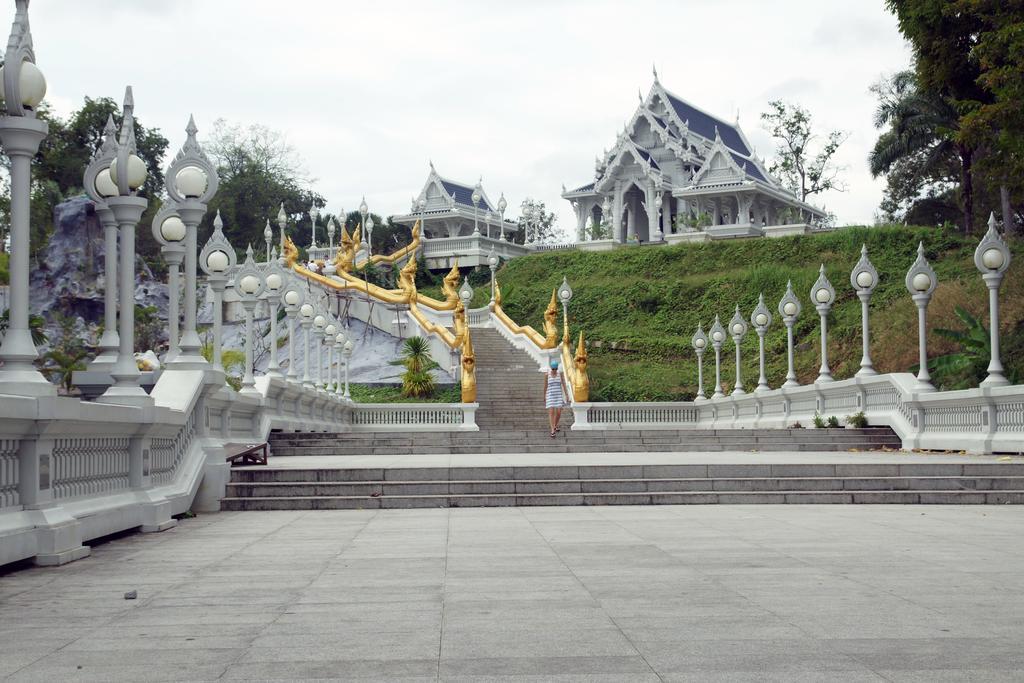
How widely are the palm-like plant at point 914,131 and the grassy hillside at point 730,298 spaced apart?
3.16 meters

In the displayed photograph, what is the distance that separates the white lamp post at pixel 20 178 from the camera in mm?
8820

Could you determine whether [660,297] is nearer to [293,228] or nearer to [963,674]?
[293,228]

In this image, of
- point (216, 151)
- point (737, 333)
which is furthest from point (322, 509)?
point (216, 151)

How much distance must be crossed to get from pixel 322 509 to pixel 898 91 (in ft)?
177

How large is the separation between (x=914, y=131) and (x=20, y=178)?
173 feet

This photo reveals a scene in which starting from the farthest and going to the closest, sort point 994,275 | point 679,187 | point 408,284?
point 679,187 < point 408,284 < point 994,275

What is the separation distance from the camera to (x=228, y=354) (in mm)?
49125

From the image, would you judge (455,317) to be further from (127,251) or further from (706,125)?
(706,125)

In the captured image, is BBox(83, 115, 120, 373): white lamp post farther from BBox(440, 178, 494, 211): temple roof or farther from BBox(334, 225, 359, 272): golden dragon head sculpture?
BBox(440, 178, 494, 211): temple roof

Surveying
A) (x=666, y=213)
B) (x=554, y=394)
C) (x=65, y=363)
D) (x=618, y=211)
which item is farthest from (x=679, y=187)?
(x=554, y=394)

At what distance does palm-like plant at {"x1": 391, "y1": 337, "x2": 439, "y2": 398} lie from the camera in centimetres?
4656

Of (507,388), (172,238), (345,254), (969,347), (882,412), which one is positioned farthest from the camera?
(345,254)

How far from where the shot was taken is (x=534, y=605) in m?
6.89

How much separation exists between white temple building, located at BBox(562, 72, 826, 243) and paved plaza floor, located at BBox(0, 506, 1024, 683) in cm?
5951
